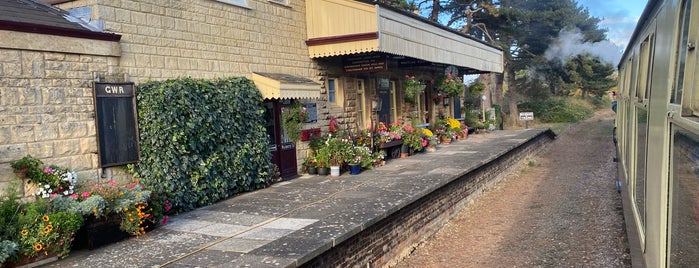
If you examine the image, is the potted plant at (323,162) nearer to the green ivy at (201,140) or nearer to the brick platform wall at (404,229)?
the green ivy at (201,140)

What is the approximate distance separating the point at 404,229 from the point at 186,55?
4268 millimetres

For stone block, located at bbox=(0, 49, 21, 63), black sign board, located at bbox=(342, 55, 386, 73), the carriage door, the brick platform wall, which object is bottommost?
the brick platform wall

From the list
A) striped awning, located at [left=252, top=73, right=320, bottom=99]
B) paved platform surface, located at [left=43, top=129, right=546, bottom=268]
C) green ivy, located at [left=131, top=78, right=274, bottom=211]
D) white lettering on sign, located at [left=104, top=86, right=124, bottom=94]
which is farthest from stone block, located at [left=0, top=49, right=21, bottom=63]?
striped awning, located at [left=252, top=73, right=320, bottom=99]

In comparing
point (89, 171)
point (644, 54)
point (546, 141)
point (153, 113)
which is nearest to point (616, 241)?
point (644, 54)

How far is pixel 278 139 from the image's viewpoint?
9320mm

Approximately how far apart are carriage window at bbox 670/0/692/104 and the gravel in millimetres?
4183

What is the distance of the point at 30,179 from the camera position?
5.25 metres

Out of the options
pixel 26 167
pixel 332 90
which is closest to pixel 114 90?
pixel 26 167

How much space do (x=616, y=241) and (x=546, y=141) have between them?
46.4 feet

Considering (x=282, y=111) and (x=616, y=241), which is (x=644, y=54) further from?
(x=282, y=111)

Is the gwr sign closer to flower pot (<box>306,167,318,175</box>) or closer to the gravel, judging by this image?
flower pot (<box>306,167,318,175</box>)

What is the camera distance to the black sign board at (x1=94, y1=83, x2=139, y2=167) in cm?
611

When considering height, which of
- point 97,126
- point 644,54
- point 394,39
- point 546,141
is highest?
point 394,39

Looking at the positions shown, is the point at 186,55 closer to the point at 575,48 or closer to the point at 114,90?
the point at 114,90
